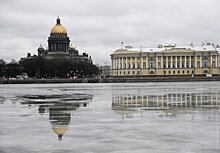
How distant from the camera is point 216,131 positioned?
1170 centimetres

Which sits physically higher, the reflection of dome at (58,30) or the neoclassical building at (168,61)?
the reflection of dome at (58,30)

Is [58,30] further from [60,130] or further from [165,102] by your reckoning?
[60,130]

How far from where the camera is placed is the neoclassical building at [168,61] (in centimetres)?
15462

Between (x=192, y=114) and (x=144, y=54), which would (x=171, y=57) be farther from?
(x=192, y=114)

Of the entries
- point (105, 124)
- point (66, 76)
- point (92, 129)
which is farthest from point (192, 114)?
point (66, 76)

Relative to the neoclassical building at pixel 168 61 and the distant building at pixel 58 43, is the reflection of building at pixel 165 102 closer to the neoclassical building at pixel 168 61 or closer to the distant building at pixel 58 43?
the neoclassical building at pixel 168 61

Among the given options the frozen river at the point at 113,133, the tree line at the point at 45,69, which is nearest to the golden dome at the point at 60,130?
the frozen river at the point at 113,133

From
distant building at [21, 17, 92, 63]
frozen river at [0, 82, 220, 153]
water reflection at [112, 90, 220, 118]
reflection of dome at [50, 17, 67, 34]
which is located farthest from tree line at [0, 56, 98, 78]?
frozen river at [0, 82, 220, 153]

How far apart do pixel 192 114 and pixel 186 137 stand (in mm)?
5672

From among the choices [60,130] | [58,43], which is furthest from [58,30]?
[60,130]

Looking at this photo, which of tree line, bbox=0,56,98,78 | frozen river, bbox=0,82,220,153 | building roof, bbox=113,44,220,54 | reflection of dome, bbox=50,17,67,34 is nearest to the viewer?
frozen river, bbox=0,82,220,153

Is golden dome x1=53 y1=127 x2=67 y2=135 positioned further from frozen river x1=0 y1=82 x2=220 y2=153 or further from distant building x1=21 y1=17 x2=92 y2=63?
distant building x1=21 y1=17 x2=92 y2=63

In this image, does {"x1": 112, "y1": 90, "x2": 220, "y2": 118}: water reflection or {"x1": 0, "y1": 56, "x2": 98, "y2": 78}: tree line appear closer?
{"x1": 112, "y1": 90, "x2": 220, "y2": 118}: water reflection

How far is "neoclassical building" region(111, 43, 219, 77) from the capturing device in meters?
155
